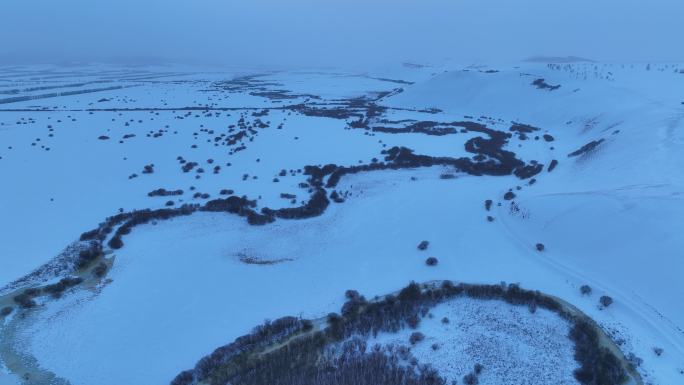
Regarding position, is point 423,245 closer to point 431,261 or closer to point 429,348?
point 431,261

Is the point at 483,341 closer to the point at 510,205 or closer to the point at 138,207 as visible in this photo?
the point at 510,205

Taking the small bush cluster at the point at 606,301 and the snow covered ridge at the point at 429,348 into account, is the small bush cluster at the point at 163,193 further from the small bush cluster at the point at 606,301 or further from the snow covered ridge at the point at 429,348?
the small bush cluster at the point at 606,301

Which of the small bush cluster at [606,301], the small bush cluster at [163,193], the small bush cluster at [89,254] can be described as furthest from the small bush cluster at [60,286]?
the small bush cluster at [606,301]

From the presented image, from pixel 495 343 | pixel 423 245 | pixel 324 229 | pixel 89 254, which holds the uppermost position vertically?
pixel 423 245

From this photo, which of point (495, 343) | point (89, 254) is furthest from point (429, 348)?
point (89, 254)

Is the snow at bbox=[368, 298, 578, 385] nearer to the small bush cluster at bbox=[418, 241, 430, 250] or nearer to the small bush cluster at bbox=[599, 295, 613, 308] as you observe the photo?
the small bush cluster at bbox=[599, 295, 613, 308]
